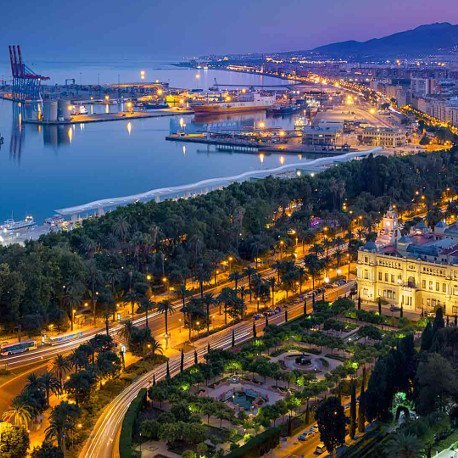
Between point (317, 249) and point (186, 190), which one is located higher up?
point (186, 190)

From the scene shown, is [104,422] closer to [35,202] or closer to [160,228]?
[160,228]

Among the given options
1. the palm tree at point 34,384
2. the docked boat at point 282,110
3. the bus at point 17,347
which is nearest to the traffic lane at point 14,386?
the palm tree at point 34,384

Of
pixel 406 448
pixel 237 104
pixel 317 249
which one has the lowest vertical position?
pixel 406 448

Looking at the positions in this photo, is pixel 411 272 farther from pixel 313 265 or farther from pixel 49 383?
pixel 49 383

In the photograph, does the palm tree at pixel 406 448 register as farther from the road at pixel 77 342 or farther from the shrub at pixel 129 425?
the road at pixel 77 342

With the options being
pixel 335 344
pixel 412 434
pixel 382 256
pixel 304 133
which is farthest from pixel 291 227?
pixel 304 133

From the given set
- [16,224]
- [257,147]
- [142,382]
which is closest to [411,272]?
[142,382]
